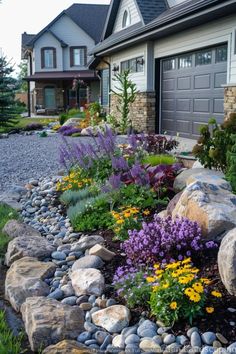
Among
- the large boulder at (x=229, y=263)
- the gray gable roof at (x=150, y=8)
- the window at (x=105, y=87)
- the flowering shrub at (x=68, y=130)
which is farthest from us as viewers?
the window at (x=105, y=87)

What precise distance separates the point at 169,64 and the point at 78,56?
819 inches

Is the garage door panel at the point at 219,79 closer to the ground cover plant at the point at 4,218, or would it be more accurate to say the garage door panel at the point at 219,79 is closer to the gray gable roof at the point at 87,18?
the ground cover plant at the point at 4,218

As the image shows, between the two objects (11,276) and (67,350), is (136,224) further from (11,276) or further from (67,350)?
(67,350)

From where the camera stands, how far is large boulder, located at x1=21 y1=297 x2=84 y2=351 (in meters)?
2.79

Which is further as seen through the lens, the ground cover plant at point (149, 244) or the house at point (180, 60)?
the house at point (180, 60)

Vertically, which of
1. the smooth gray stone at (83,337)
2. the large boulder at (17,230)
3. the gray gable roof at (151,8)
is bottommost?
the smooth gray stone at (83,337)

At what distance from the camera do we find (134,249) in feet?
12.0

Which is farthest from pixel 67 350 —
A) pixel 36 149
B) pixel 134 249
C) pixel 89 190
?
pixel 36 149

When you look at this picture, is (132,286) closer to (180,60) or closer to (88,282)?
(88,282)

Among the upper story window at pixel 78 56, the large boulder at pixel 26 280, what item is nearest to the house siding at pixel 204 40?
the large boulder at pixel 26 280

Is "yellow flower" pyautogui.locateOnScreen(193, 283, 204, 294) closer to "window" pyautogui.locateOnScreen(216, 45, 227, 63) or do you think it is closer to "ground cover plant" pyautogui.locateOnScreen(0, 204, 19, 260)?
"ground cover plant" pyautogui.locateOnScreen(0, 204, 19, 260)

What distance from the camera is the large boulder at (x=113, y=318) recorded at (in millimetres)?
2941

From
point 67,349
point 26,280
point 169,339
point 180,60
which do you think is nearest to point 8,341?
point 67,349

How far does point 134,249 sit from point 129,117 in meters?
12.6
